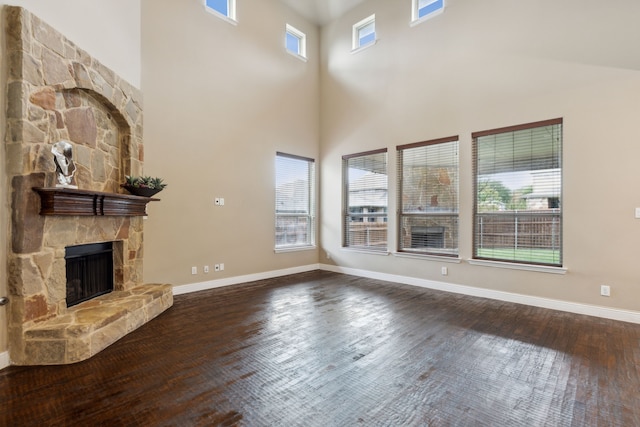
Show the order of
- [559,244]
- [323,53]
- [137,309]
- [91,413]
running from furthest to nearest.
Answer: [323,53] → [559,244] → [137,309] → [91,413]

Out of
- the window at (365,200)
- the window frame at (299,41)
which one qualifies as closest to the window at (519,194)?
the window at (365,200)

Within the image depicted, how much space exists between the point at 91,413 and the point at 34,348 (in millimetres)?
1150

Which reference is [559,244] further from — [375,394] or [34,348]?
[34,348]

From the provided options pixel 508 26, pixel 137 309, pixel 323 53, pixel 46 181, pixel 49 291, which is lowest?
pixel 137 309

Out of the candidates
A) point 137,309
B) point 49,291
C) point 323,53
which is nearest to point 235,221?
point 137,309

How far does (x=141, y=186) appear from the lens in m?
3.82

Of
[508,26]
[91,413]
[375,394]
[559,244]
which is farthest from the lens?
[508,26]

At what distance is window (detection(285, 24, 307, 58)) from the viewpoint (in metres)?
6.47

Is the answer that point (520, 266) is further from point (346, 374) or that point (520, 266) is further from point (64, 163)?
point (64, 163)

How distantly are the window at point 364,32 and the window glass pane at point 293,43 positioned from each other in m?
1.26

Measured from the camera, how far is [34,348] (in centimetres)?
258

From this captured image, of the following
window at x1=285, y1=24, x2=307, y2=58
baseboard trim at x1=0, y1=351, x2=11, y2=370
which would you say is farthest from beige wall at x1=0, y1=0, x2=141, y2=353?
window at x1=285, y1=24, x2=307, y2=58

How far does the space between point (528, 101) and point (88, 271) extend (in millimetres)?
6075

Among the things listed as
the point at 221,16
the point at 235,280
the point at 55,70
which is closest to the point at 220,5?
the point at 221,16
